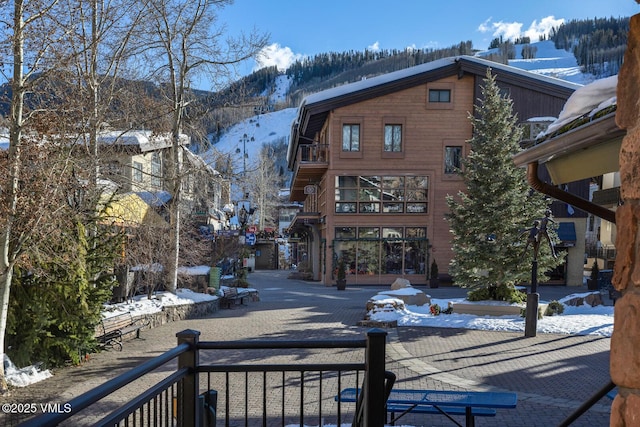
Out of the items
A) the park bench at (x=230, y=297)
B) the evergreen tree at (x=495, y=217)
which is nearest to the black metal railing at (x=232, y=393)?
the evergreen tree at (x=495, y=217)

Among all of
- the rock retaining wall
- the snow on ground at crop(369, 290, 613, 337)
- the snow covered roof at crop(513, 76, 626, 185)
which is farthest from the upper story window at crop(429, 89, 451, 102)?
the snow covered roof at crop(513, 76, 626, 185)

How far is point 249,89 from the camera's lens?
17922 mm

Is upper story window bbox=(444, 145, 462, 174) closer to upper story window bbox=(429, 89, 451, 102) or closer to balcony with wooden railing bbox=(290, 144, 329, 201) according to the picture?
upper story window bbox=(429, 89, 451, 102)

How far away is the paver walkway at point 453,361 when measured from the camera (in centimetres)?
697

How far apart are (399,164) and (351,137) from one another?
324cm

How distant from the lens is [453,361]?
31.3 ft

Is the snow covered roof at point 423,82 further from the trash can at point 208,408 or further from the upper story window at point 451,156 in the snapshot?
the trash can at point 208,408

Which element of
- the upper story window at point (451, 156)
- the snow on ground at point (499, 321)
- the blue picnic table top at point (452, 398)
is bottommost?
the snow on ground at point (499, 321)

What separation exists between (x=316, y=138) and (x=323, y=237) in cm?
788

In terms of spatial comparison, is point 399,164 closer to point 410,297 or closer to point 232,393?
point 410,297

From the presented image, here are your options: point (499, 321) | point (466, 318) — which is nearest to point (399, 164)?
point (466, 318)

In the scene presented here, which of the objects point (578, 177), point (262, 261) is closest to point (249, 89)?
point (578, 177)

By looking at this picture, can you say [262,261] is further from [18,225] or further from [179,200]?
[18,225]

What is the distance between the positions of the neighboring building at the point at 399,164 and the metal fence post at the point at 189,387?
2490cm
